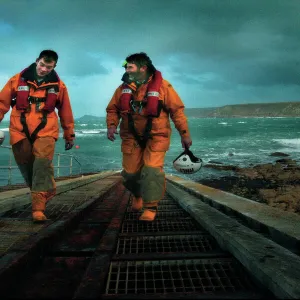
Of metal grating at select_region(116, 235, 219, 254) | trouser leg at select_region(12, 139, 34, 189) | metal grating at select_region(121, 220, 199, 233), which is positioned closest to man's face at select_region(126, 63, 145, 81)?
trouser leg at select_region(12, 139, 34, 189)

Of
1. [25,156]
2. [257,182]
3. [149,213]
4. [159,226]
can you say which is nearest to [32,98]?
[25,156]

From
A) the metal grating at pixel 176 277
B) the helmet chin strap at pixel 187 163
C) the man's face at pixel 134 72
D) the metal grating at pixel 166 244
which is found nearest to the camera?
the metal grating at pixel 176 277

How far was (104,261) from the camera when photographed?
80.5 inches

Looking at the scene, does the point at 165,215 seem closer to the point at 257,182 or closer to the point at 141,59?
the point at 141,59

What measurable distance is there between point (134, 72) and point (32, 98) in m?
1.31

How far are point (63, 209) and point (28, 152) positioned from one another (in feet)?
3.71

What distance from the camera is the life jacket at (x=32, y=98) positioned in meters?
3.68

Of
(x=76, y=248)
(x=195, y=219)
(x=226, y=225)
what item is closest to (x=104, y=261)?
(x=76, y=248)

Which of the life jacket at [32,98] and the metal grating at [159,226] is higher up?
the life jacket at [32,98]

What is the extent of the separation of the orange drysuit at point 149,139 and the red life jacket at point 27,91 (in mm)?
757

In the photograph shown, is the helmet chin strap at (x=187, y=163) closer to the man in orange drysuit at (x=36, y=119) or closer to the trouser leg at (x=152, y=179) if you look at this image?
the trouser leg at (x=152, y=179)

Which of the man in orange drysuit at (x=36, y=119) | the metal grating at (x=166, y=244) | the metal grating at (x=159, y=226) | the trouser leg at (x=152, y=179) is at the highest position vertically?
the man in orange drysuit at (x=36, y=119)

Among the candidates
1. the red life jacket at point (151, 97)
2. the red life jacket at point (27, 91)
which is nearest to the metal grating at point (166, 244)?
the red life jacket at point (151, 97)

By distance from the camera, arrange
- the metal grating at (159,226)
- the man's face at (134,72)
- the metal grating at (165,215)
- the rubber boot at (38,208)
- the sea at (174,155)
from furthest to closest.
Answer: the sea at (174,155), the metal grating at (165,215), the man's face at (134,72), the rubber boot at (38,208), the metal grating at (159,226)
